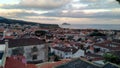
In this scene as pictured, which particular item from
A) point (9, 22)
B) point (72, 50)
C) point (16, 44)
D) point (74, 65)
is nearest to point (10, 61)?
point (74, 65)

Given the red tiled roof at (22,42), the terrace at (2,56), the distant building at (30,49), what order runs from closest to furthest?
the terrace at (2,56), the red tiled roof at (22,42), the distant building at (30,49)

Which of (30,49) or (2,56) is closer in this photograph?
(2,56)

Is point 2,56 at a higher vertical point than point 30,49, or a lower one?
higher

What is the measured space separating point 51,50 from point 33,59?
24.9 meters

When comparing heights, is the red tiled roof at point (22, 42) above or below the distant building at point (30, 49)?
above

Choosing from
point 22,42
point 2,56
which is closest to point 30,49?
point 22,42

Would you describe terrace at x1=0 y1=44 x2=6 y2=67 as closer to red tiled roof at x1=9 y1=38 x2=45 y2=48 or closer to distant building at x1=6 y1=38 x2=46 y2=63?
red tiled roof at x1=9 y1=38 x2=45 y2=48

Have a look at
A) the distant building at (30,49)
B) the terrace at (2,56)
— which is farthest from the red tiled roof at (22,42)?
the terrace at (2,56)

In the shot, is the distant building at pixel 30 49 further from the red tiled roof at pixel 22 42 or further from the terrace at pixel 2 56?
the terrace at pixel 2 56

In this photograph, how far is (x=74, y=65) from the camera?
Answer: 15953 mm

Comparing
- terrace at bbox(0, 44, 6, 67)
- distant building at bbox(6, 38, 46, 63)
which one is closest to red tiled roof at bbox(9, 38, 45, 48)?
distant building at bbox(6, 38, 46, 63)

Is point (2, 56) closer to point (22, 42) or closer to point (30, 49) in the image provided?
point (30, 49)

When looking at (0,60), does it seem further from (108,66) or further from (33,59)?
(33,59)

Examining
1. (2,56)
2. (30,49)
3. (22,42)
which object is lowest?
(30,49)
